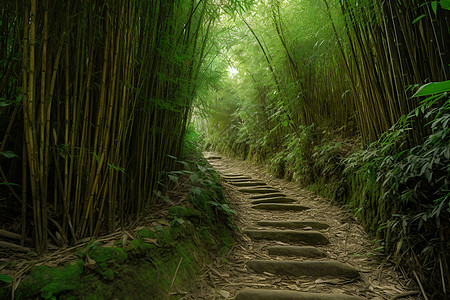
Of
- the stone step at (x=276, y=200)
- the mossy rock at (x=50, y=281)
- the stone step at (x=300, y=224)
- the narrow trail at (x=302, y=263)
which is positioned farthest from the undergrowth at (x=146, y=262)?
the stone step at (x=276, y=200)

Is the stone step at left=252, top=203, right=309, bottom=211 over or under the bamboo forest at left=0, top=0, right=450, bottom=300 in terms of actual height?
under

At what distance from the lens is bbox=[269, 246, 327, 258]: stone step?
1504 millimetres

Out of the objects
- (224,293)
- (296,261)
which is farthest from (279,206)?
(224,293)

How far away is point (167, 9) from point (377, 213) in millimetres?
1918

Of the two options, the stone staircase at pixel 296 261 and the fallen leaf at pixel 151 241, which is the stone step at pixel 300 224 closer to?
the stone staircase at pixel 296 261

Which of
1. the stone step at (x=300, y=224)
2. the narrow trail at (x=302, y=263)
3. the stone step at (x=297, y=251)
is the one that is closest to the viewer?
the narrow trail at (x=302, y=263)

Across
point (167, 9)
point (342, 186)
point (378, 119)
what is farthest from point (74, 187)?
point (342, 186)

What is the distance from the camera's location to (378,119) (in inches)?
62.0

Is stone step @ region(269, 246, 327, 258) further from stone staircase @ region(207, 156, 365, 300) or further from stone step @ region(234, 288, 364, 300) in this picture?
stone step @ region(234, 288, 364, 300)

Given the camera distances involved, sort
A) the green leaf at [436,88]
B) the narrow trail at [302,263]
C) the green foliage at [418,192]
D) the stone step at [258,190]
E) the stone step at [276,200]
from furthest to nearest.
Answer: the stone step at [258,190] → the stone step at [276,200] → the narrow trail at [302,263] → the green foliage at [418,192] → the green leaf at [436,88]

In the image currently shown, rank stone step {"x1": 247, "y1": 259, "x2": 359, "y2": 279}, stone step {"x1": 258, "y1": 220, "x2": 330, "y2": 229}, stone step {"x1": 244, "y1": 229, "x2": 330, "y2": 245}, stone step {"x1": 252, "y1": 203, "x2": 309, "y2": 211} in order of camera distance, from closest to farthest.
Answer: stone step {"x1": 247, "y1": 259, "x2": 359, "y2": 279} → stone step {"x1": 244, "y1": 229, "x2": 330, "y2": 245} → stone step {"x1": 258, "y1": 220, "x2": 330, "y2": 229} → stone step {"x1": 252, "y1": 203, "x2": 309, "y2": 211}

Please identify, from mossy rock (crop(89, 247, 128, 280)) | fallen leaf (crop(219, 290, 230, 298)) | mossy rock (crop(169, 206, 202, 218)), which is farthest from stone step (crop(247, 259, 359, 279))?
mossy rock (crop(89, 247, 128, 280))

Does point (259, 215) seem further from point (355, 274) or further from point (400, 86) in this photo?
point (400, 86)

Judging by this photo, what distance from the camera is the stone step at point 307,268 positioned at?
1289mm
